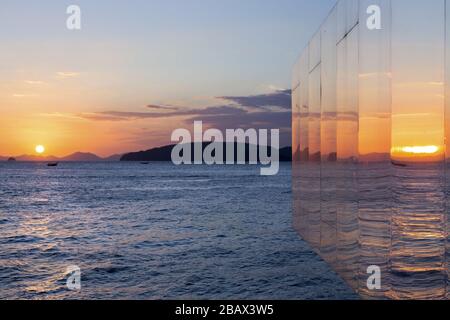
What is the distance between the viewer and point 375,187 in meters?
4.61

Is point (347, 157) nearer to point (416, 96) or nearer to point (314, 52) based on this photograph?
point (416, 96)

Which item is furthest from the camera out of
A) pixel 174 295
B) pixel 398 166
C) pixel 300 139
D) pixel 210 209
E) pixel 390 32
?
pixel 210 209

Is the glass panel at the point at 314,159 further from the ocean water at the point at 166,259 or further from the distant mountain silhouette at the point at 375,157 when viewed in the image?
the distant mountain silhouette at the point at 375,157

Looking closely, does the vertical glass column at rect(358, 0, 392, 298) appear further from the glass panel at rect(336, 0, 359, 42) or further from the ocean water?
the ocean water

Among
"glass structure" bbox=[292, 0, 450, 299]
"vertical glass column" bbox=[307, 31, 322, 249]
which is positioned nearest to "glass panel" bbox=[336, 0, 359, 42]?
"glass structure" bbox=[292, 0, 450, 299]

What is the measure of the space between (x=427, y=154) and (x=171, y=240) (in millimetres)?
10156

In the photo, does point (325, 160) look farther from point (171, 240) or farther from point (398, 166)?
point (171, 240)

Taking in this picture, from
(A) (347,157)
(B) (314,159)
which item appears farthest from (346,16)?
(B) (314,159)

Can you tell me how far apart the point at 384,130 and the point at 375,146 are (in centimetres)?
29

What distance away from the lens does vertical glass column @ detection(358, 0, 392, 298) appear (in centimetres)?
428

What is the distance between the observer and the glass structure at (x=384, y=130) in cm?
395

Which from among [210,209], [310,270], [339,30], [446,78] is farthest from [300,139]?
[210,209]

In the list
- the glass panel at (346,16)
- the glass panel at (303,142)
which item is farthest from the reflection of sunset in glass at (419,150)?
the glass panel at (303,142)
